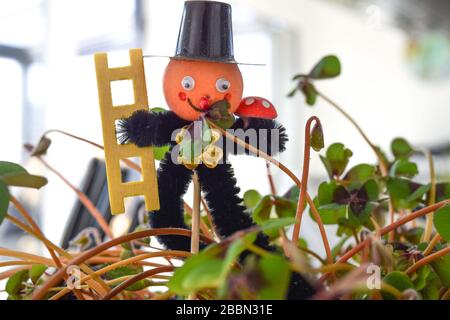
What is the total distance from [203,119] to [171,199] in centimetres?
4

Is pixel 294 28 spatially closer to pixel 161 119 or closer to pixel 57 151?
pixel 57 151

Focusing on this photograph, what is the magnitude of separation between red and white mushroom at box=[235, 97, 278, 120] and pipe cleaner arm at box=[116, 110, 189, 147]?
0.10 feet

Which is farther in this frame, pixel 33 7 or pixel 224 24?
pixel 33 7

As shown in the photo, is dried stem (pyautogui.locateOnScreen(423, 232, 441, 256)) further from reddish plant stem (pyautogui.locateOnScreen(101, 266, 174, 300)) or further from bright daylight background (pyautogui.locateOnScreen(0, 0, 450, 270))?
bright daylight background (pyautogui.locateOnScreen(0, 0, 450, 270))

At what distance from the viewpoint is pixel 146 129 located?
258 millimetres

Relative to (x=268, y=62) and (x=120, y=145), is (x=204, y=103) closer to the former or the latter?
(x=120, y=145)

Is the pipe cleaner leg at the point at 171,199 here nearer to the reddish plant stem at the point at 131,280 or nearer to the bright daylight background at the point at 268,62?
the reddish plant stem at the point at 131,280

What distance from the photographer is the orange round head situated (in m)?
0.26

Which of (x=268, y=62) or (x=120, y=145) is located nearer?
(x=120, y=145)

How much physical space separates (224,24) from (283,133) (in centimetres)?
6

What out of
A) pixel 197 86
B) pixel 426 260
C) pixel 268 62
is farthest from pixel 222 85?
pixel 268 62
